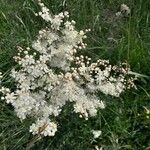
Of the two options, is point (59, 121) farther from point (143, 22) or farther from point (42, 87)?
point (143, 22)

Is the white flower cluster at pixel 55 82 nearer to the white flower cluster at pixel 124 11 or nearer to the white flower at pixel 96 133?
the white flower at pixel 96 133

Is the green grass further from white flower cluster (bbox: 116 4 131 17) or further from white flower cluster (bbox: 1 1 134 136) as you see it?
white flower cluster (bbox: 1 1 134 136)

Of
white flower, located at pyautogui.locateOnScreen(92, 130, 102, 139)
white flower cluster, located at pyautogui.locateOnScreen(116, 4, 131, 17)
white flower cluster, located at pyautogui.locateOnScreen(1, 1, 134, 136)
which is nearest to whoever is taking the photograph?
white flower cluster, located at pyautogui.locateOnScreen(1, 1, 134, 136)

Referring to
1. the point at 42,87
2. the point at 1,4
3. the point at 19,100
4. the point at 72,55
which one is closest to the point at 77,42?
the point at 72,55

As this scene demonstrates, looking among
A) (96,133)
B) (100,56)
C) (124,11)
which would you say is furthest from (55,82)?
(124,11)

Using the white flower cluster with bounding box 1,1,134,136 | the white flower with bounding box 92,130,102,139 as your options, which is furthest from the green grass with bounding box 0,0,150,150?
the white flower cluster with bounding box 1,1,134,136

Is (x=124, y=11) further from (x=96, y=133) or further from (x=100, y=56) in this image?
(x=96, y=133)

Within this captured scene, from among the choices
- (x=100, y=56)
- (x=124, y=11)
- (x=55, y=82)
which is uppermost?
(x=124, y=11)
